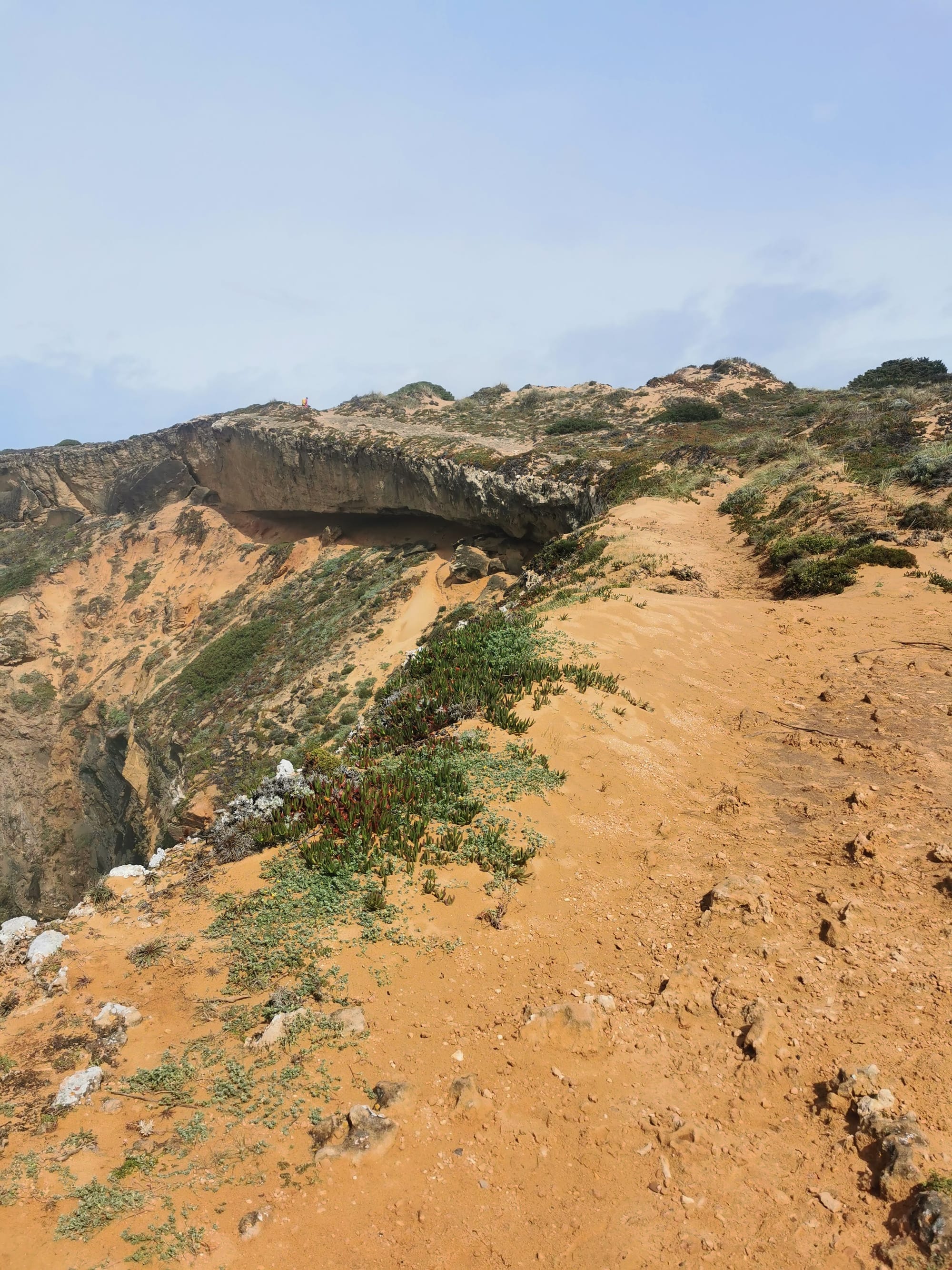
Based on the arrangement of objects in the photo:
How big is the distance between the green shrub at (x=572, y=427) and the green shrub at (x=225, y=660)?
1850 centimetres

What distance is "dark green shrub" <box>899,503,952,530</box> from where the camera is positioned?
17.1 metres

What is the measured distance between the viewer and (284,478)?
39781mm

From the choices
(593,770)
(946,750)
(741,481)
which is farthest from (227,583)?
(946,750)

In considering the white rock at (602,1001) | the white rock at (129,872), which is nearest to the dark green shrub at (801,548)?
the white rock at (602,1001)

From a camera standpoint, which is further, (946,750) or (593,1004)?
(946,750)

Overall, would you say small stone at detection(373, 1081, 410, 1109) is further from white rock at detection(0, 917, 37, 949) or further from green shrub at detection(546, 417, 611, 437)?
green shrub at detection(546, 417, 611, 437)

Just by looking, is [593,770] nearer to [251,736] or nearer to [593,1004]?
[593,1004]

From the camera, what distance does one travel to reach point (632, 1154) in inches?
167

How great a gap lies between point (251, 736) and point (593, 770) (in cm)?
2016

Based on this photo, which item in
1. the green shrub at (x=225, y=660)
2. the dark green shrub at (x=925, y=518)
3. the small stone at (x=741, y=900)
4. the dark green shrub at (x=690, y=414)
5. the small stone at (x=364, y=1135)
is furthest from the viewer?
the dark green shrub at (x=690, y=414)

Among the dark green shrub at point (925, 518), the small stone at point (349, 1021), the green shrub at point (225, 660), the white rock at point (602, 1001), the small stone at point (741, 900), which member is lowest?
the green shrub at point (225, 660)

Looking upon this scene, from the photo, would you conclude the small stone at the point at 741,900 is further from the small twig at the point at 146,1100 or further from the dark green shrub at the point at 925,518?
the dark green shrub at the point at 925,518

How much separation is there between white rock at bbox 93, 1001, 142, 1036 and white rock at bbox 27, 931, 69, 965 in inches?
41.8

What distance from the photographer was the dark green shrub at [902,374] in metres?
40.3
